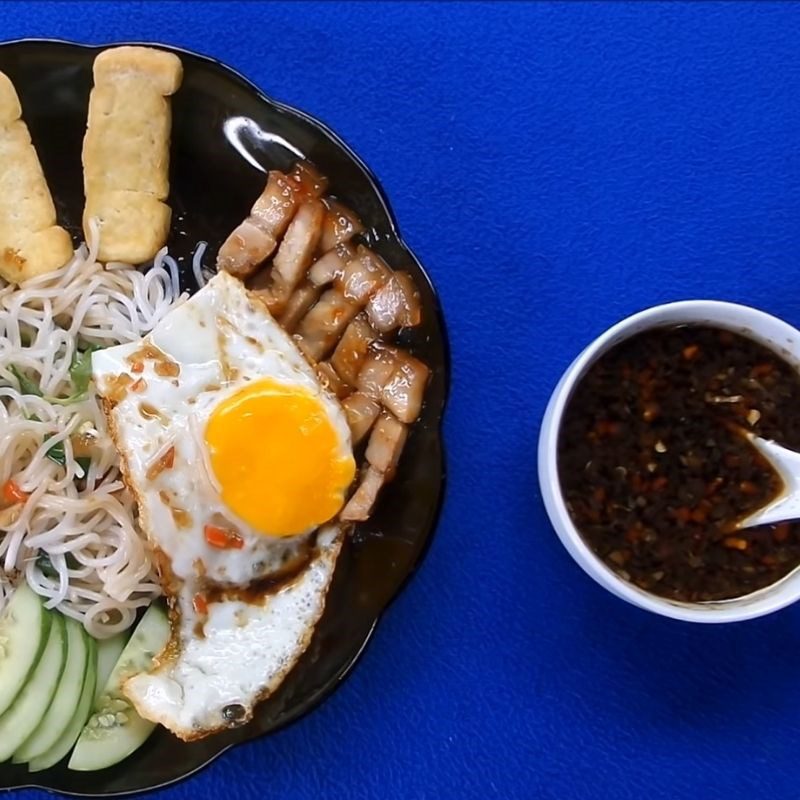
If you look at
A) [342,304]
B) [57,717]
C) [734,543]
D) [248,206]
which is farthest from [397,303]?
[57,717]

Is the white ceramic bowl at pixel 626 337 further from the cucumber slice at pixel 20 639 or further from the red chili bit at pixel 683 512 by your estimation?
the cucumber slice at pixel 20 639

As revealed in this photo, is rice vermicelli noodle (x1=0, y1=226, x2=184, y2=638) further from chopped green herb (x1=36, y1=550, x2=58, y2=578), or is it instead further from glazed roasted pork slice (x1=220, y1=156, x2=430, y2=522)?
glazed roasted pork slice (x1=220, y1=156, x2=430, y2=522)

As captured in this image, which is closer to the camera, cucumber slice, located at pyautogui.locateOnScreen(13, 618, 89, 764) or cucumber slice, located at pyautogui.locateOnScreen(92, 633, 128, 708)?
cucumber slice, located at pyautogui.locateOnScreen(13, 618, 89, 764)

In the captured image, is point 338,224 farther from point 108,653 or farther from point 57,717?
point 57,717

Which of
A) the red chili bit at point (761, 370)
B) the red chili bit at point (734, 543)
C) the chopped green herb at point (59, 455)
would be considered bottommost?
the chopped green herb at point (59, 455)

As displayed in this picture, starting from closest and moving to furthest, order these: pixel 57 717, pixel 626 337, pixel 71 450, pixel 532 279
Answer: pixel 626 337 < pixel 57 717 < pixel 71 450 < pixel 532 279

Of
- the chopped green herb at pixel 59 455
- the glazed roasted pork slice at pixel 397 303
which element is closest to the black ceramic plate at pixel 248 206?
the glazed roasted pork slice at pixel 397 303

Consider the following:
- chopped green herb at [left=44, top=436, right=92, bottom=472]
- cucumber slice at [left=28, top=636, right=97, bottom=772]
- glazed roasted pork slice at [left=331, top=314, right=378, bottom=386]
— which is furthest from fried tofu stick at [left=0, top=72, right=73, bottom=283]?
cucumber slice at [left=28, top=636, right=97, bottom=772]
